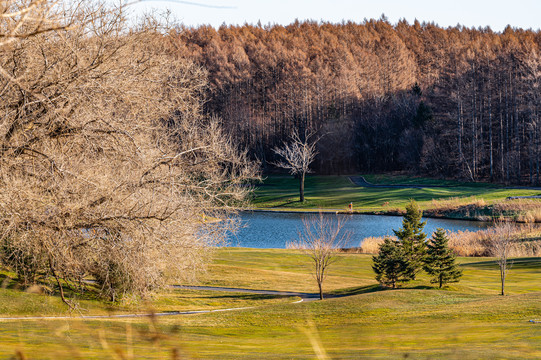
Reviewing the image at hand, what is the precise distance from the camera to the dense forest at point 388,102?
7175 centimetres

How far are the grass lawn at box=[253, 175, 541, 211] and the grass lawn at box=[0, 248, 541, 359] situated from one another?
2463 cm

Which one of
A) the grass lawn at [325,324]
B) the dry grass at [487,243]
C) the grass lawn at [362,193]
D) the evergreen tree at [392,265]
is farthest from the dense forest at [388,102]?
the evergreen tree at [392,265]

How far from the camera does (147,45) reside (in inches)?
649

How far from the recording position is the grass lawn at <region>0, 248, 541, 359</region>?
23.1ft

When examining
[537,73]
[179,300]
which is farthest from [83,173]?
[537,73]

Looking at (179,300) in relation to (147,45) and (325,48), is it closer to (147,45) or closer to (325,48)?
(147,45)

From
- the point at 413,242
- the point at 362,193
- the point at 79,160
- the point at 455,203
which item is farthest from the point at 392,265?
the point at 362,193

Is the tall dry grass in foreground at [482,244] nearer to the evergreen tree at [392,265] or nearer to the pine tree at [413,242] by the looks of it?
the pine tree at [413,242]

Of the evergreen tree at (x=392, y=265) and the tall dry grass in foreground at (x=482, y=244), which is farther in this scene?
the tall dry grass in foreground at (x=482, y=244)

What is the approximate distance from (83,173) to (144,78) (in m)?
3.32

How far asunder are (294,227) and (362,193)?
20.6 metres

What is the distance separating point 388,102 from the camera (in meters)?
85.9

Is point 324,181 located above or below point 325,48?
below

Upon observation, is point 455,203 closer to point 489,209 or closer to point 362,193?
point 489,209
